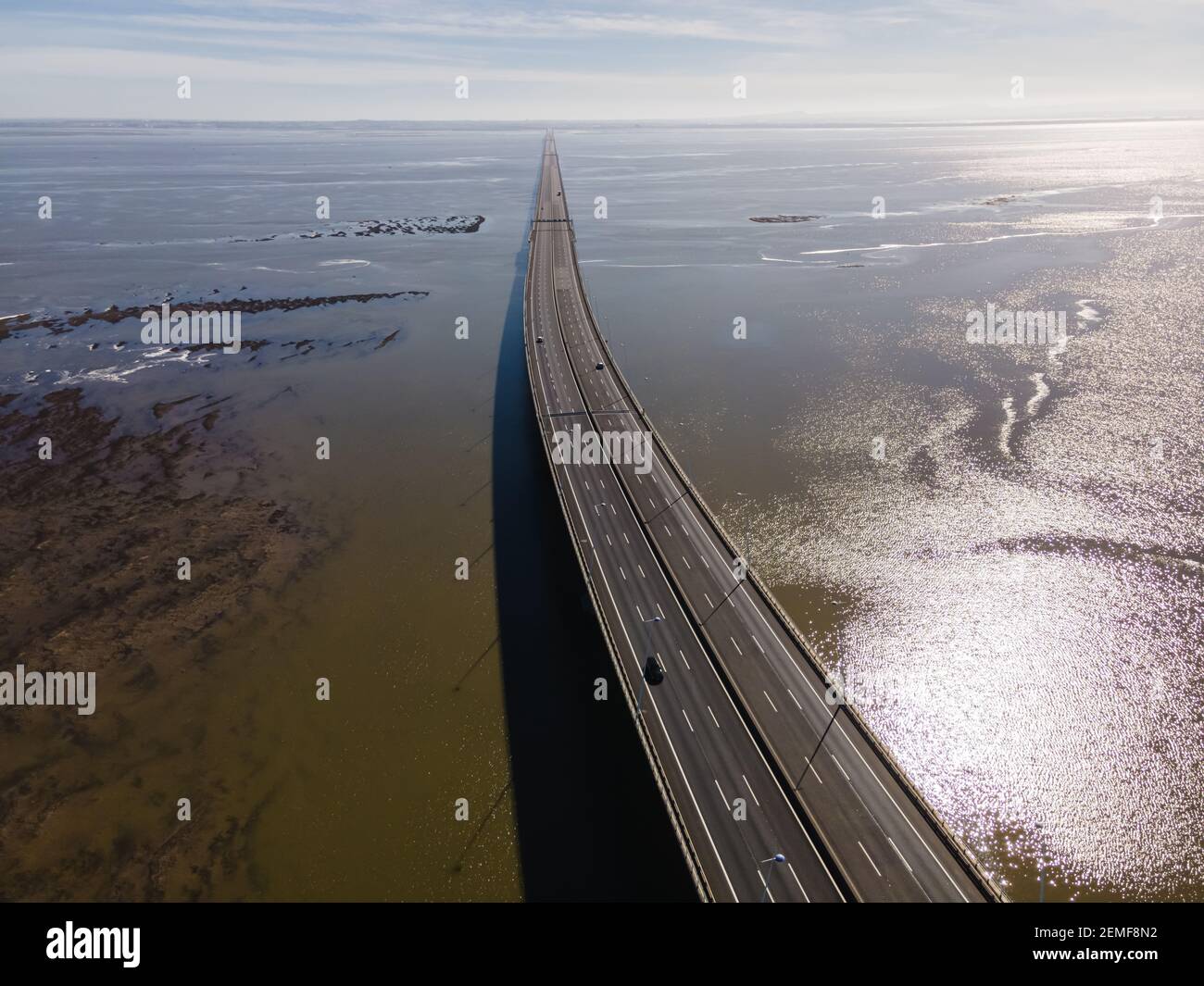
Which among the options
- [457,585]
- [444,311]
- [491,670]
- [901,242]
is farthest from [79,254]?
[901,242]

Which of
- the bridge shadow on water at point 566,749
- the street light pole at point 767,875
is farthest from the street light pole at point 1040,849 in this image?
the bridge shadow on water at point 566,749

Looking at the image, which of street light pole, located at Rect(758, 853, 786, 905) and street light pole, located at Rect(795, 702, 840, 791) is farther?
street light pole, located at Rect(795, 702, 840, 791)

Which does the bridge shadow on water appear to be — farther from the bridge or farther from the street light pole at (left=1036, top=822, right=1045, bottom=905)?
the street light pole at (left=1036, top=822, right=1045, bottom=905)

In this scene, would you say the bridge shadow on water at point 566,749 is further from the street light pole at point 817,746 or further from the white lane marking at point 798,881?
the street light pole at point 817,746

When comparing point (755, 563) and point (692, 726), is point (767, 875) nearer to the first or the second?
point (692, 726)

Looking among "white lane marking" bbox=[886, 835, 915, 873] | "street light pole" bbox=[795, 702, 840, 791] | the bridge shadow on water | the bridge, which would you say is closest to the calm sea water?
the bridge shadow on water

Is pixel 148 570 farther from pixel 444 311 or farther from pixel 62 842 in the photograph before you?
pixel 444 311
